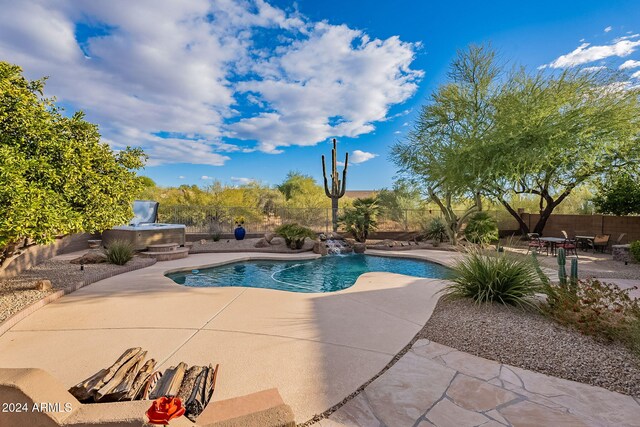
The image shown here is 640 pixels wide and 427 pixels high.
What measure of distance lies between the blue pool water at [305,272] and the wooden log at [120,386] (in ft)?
14.6

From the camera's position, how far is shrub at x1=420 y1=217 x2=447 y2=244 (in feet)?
46.4

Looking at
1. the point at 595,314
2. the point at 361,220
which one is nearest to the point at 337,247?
the point at 361,220

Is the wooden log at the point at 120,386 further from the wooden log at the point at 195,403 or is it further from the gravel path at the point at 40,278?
the gravel path at the point at 40,278

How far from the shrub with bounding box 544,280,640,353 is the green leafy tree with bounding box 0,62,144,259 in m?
6.57

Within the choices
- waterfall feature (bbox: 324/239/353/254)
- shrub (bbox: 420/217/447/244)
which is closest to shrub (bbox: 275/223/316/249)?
waterfall feature (bbox: 324/239/353/254)

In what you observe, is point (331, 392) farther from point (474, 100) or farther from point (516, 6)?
point (474, 100)

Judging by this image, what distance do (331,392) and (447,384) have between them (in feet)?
3.18

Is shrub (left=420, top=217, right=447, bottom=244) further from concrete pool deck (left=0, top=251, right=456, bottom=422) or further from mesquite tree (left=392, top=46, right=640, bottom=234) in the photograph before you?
concrete pool deck (left=0, top=251, right=456, bottom=422)

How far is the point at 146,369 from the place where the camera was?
2270mm

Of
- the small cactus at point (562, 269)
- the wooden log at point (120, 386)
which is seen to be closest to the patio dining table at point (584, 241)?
the small cactus at point (562, 269)

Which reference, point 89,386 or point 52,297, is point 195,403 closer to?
point 89,386

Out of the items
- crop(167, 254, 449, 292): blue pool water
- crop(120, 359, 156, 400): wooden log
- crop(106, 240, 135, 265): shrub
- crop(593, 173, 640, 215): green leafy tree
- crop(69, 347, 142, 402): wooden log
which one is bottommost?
crop(167, 254, 449, 292): blue pool water

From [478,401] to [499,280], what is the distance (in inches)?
103

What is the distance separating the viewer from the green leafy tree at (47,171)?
11.4 ft
